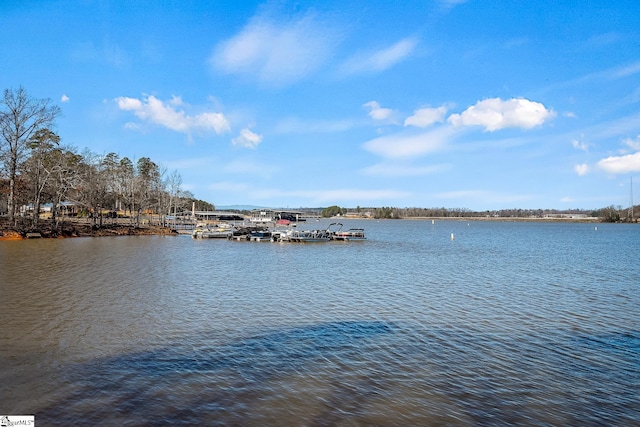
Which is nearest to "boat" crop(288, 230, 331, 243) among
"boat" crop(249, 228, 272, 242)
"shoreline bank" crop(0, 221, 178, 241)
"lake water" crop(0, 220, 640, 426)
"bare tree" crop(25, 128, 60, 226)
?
"boat" crop(249, 228, 272, 242)

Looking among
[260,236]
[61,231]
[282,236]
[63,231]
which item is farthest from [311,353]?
[63,231]

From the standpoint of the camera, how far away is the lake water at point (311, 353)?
6.50 m

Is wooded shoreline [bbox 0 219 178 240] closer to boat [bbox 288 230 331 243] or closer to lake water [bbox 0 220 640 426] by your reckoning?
boat [bbox 288 230 331 243]

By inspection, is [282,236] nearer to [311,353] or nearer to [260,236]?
[260,236]

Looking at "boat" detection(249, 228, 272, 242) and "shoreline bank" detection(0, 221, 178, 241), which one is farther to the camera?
"boat" detection(249, 228, 272, 242)

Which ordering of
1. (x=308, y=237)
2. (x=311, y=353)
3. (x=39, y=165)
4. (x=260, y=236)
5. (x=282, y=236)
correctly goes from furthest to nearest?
(x=260, y=236)
(x=308, y=237)
(x=282, y=236)
(x=39, y=165)
(x=311, y=353)

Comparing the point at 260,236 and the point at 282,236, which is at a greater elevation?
the point at 282,236

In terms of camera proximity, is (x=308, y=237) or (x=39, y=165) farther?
(x=308, y=237)

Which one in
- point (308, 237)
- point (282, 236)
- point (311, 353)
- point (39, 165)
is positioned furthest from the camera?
point (308, 237)

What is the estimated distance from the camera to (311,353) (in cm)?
926

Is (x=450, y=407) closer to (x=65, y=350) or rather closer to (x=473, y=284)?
(x=65, y=350)

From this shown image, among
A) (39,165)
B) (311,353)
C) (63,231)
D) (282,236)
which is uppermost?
(39,165)

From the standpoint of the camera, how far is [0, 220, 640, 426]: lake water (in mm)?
6504

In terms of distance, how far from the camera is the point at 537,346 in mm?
10250
